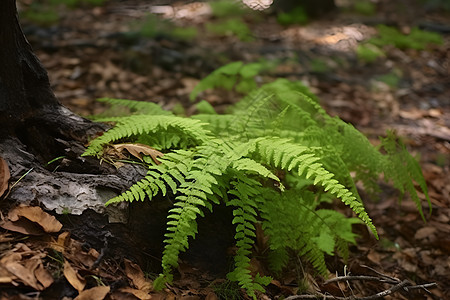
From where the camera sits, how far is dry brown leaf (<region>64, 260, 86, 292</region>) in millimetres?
1639

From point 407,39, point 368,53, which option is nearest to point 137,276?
point 368,53

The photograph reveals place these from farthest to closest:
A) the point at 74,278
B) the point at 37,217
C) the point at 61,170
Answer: the point at 61,170 < the point at 37,217 < the point at 74,278

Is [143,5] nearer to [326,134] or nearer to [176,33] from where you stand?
[176,33]

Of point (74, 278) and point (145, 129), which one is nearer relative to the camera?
point (74, 278)

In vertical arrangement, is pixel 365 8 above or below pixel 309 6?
below

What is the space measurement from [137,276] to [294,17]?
7.22 m

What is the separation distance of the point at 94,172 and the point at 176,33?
184 inches

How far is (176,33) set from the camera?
6.39 m

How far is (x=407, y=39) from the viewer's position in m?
7.16

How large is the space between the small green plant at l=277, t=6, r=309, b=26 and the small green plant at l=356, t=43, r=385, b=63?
5.11ft

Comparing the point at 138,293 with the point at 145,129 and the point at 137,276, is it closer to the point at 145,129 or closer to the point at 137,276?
the point at 137,276

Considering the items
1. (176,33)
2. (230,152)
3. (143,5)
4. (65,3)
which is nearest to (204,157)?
(230,152)

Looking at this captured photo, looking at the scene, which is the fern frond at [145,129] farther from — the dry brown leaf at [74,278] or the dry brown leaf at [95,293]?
the dry brown leaf at [95,293]

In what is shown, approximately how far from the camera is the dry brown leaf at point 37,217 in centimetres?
178
